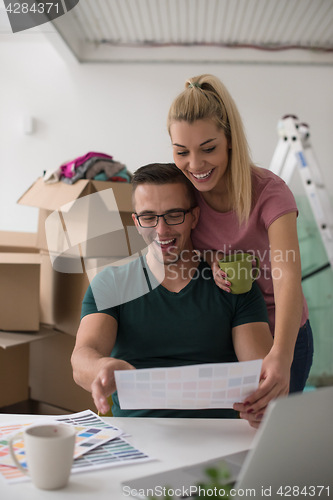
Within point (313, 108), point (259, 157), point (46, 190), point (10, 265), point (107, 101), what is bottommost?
point (10, 265)

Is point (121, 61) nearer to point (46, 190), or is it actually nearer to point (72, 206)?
point (46, 190)

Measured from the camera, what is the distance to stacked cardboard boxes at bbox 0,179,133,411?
1.45 m

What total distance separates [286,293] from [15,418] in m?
0.60

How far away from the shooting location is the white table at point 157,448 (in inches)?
20.8

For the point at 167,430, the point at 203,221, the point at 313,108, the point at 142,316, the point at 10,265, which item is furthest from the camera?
the point at 313,108

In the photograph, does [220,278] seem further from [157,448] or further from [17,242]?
[17,242]

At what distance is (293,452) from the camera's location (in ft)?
1.45

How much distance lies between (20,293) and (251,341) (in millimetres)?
1288

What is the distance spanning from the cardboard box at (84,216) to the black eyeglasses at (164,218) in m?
0.15

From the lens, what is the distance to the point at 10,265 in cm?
195

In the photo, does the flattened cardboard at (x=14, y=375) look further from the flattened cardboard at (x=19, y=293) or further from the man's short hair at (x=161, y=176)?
the man's short hair at (x=161, y=176)

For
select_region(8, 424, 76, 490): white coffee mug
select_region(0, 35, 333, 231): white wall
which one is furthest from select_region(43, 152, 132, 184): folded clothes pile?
select_region(8, 424, 76, 490): white coffee mug

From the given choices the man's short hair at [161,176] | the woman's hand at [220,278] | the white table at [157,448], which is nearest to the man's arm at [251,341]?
the woman's hand at [220,278]

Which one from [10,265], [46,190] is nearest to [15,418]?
[10,265]
